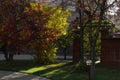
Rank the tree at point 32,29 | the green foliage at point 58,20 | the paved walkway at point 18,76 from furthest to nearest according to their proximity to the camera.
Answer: the green foliage at point 58,20 → the tree at point 32,29 → the paved walkway at point 18,76

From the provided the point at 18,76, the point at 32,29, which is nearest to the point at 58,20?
the point at 32,29

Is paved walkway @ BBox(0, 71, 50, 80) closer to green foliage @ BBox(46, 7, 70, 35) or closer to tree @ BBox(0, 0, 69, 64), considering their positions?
tree @ BBox(0, 0, 69, 64)

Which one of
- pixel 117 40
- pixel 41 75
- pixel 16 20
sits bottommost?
pixel 41 75

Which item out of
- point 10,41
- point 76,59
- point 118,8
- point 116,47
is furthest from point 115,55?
point 10,41

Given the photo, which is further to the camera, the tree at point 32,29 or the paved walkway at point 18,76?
the tree at point 32,29

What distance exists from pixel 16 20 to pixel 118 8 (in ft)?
29.2

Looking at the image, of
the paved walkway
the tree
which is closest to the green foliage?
the tree

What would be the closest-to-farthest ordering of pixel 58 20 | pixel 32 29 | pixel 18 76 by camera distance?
pixel 18 76
pixel 32 29
pixel 58 20

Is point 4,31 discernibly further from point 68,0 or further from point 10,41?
point 68,0

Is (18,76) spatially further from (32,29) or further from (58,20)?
(58,20)

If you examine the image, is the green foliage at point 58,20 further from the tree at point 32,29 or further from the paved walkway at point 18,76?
the paved walkway at point 18,76

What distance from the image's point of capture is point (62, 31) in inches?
1009

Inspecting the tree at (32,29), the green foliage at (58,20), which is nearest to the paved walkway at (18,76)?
the tree at (32,29)

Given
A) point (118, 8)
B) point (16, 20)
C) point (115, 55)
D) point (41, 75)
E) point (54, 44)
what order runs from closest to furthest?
point (118, 8), point (41, 75), point (115, 55), point (16, 20), point (54, 44)
